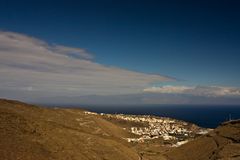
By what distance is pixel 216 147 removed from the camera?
250 ft

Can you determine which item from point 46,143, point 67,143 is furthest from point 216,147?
point 46,143

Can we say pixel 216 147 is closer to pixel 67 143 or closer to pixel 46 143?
pixel 67 143

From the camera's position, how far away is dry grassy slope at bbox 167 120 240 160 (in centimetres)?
6850

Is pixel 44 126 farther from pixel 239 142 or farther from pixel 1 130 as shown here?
pixel 239 142

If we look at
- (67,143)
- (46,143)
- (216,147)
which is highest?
(46,143)

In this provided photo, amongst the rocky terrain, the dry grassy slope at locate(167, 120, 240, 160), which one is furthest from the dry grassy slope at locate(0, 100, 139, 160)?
the dry grassy slope at locate(167, 120, 240, 160)

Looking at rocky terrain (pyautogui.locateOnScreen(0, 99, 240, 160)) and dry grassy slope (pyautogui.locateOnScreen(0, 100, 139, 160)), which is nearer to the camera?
dry grassy slope (pyautogui.locateOnScreen(0, 100, 139, 160))

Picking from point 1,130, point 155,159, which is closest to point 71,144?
point 1,130

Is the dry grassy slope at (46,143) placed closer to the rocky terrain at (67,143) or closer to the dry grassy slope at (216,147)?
the rocky terrain at (67,143)

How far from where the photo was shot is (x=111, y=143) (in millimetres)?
64125

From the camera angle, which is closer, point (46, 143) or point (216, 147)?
point (46, 143)

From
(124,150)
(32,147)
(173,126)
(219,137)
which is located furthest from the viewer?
(173,126)

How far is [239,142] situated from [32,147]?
2057 inches

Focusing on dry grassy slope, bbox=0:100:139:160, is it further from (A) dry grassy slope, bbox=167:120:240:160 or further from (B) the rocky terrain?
(A) dry grassy slope, bbox=167:120:240:160
